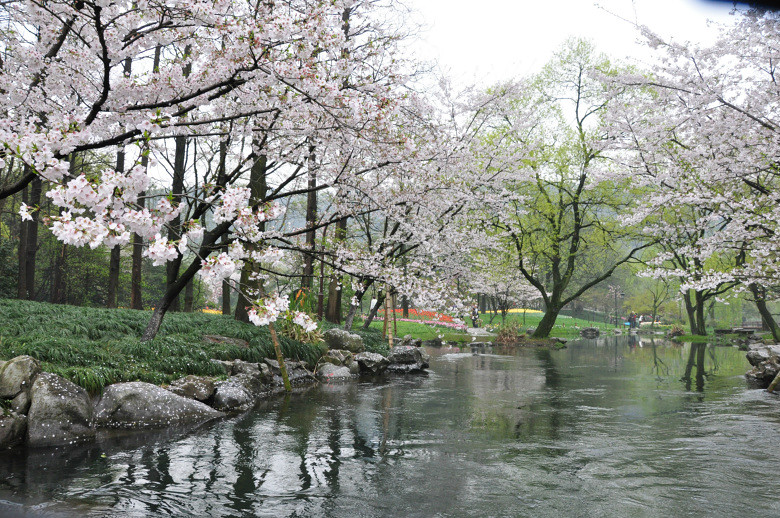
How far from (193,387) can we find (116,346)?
175 cm

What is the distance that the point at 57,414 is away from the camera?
694 cm

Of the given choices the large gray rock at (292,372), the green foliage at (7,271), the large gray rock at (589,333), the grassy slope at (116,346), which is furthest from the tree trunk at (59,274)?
the large gray rock at (589,333)

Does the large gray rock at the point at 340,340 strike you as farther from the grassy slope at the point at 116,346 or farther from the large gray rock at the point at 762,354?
the large gray rock at the point at 762,354

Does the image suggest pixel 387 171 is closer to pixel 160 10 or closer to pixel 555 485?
pixel 160 10

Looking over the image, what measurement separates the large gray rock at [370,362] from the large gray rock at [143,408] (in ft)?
22.1

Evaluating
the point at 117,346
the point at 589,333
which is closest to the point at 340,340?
the point at 117,346

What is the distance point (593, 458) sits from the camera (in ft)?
21.0

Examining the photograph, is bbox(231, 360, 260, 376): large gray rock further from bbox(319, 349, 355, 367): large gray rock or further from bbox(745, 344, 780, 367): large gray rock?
bbox(745, 344, 780, 367): large gray rock

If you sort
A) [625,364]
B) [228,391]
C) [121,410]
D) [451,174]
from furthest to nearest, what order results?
[625,364]
[451,174]
[228,391]
[121,410]

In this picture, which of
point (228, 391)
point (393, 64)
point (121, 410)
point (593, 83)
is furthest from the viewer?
point (593, 83)

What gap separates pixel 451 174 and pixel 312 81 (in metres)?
8.40

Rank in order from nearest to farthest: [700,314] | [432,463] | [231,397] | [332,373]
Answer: [432,463] → [231,397] → [332,373] → [700,314]

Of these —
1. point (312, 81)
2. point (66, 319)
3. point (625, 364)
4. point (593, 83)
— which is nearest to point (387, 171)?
point (312, 81)

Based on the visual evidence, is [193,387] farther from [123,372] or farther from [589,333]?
[589,333]
